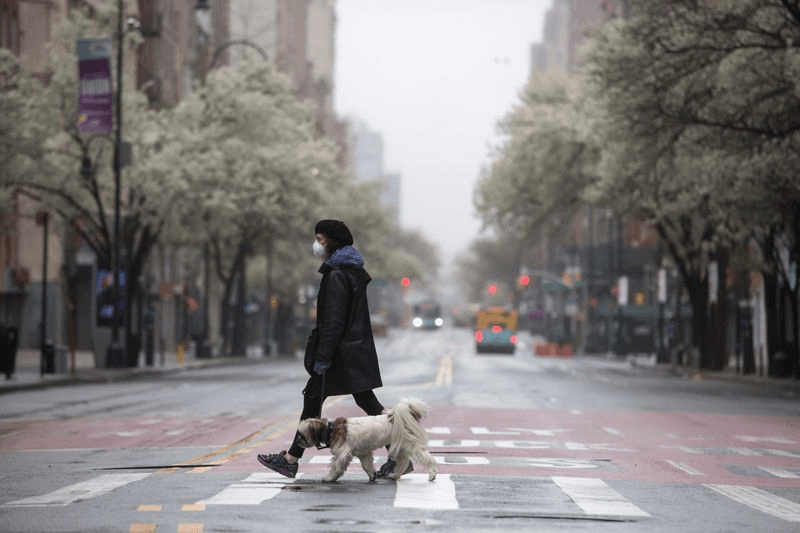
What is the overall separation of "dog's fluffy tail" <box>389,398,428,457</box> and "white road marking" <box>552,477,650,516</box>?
1234 millimetres

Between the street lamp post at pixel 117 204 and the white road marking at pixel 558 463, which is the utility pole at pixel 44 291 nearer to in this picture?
the street lamp post at pixel 117 204

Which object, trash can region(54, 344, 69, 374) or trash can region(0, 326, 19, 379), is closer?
trash can region(0, 326, 19, 379)

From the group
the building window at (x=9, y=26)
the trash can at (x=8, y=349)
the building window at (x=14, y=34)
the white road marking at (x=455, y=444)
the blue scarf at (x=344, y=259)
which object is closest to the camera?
the blue scarf at (x=344, y=259)

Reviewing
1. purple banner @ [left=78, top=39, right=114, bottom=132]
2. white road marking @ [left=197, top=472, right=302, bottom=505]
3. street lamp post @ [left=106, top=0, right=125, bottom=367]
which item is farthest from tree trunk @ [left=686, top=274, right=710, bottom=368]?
white road marking @ [left=197, top=472, right=302, bottom=505]

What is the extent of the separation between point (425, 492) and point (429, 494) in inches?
5.6

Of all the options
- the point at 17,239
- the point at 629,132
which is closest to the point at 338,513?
the point at 629,132

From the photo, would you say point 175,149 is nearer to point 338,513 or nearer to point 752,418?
point 752,418

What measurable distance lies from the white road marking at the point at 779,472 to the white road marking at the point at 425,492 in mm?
3532

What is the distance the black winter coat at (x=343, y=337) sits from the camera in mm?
12641

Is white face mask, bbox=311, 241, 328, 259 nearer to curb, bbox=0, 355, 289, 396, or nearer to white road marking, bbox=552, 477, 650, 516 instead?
white road marking, bbox=552, 477, 650, 516

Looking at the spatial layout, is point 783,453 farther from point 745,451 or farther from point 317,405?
point 317,405

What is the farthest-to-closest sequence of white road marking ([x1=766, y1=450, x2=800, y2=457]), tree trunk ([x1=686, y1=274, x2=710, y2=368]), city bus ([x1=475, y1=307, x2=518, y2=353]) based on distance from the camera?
1. city bus ([x1=475, y1=307, x2=518, y2=353])
2. tree trunk ([x1=686, y1=274, x2=710, y2=368])
3. white road marking ([x1=766, y1=450, x2=800, y2=457])

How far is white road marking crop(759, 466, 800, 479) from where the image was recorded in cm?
1505

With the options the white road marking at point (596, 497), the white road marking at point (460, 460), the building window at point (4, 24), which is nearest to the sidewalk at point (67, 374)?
the building window at point (4, 24)
